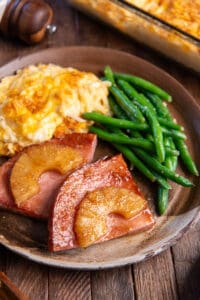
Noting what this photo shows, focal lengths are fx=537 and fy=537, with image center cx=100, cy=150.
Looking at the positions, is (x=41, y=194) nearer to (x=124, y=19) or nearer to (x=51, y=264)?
(x=51, y=264)

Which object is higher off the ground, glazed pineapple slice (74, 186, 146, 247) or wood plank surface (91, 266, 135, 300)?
glazed pineapple slice (74, 186, 146, 247)

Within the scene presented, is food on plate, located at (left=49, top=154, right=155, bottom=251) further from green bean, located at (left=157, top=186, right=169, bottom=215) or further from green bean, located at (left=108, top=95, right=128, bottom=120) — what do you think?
green bean, located at (left=108, top=95, right=128, bottom=120)

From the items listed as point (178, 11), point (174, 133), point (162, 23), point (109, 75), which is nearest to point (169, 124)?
point (174, 133)

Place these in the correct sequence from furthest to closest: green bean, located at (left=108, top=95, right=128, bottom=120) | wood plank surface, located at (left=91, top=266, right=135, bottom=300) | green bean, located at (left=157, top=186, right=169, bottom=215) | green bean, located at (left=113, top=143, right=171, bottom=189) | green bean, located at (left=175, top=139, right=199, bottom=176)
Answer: green bean, located at (left=108, top=95, right=128, bottom=120)
green bean, located at (left=175, top=139, right=199, bottom=176)
green bean, located at (left=113, top=143, right=171, bottom=189)
green bean, located at (left=157, top=186, right=169, bottom=215)
wood plank surface, located at (left=91, top=266, right=135, bottom=300)

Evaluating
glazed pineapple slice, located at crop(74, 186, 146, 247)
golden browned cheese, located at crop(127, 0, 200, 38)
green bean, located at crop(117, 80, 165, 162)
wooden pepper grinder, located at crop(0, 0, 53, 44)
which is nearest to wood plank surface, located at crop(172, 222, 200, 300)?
glazed pineapple slice, located at crop(74, 186, 146, 247)

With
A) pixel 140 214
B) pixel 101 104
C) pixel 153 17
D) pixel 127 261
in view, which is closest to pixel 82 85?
pixel 101 104

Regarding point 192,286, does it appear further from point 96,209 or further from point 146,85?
point 146,85

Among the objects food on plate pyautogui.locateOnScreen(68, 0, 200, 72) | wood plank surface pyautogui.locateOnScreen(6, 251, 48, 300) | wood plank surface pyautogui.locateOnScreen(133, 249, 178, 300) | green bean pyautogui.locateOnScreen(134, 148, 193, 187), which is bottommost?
wood plank surface pyautogui.locateOnScreen(6, 251, 48, 300)
